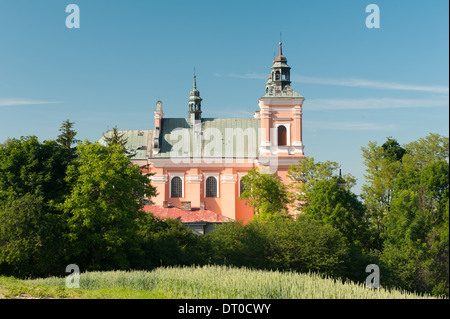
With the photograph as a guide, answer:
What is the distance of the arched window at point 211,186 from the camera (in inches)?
2168

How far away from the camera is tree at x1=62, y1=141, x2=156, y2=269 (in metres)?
29.2

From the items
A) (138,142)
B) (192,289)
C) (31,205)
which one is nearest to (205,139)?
(138,142)

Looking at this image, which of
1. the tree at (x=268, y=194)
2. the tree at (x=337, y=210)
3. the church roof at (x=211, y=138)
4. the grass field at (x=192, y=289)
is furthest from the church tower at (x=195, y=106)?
the grass field at (x=192, y=289)

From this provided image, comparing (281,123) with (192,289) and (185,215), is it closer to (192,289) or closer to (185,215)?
(185,215)

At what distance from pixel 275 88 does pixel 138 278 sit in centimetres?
3706

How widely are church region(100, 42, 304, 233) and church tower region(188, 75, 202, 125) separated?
2.31 metres

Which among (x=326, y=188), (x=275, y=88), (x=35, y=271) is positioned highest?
(x=275, y=88)

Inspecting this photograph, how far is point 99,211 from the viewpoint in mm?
29844

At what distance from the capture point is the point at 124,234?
98.7 feet

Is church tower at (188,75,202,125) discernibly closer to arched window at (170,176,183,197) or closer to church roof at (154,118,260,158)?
church roof at (154,118,260,158)

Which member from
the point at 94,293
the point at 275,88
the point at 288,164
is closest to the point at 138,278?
the point at 94,293

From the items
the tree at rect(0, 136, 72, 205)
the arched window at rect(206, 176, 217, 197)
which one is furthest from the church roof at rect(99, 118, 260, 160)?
the tree at rect(0, 136, 72, 205)
